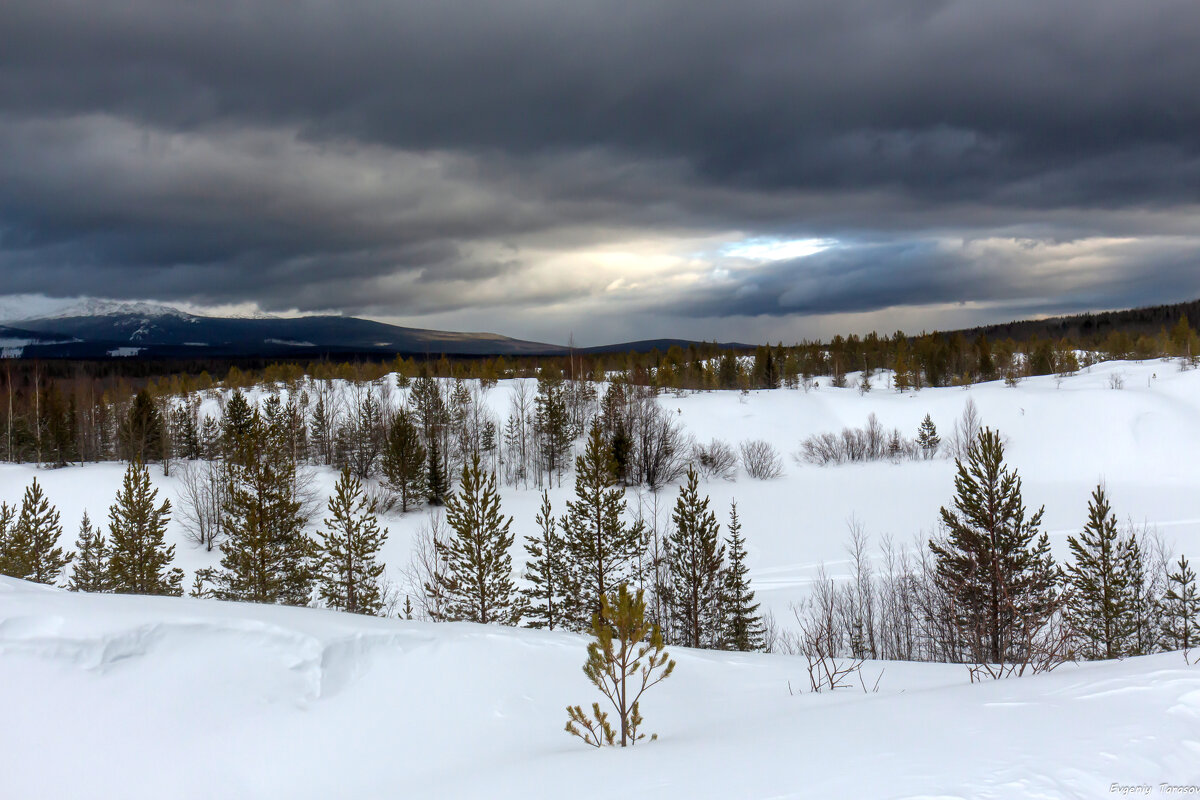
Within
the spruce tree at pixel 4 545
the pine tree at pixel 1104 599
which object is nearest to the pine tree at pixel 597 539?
the pine tree at pixel 1104 599

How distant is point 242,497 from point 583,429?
37374 millimetres

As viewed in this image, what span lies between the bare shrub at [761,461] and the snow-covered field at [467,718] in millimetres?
41649

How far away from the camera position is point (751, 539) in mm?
41219

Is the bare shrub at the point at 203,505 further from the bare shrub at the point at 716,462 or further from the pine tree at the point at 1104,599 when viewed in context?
the pine tree at the point at 1104,599

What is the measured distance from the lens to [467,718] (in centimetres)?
786

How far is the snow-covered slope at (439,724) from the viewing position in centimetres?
478

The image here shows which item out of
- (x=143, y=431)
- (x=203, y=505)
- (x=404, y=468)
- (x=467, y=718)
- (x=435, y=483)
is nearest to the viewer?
(x=467, y=718)

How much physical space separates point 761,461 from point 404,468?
95.8ft

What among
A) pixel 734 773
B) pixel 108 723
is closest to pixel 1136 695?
pixel 734 773

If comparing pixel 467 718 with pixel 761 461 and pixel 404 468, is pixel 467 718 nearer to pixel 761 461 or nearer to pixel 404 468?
pixel 404 468

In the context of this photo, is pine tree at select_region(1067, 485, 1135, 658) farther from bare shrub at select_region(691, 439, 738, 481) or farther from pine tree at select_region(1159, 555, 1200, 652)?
bare shrub at select_region(691, 439, 738, 481)

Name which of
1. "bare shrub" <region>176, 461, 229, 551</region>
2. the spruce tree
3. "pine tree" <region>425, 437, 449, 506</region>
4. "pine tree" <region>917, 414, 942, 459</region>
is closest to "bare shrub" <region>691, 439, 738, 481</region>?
"pine tree" <region>917, 414, 942, 459</region>

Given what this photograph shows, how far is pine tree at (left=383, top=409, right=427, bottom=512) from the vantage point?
46.6 metres

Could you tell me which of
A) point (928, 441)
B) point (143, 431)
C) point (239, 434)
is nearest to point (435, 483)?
point (239, 434)
